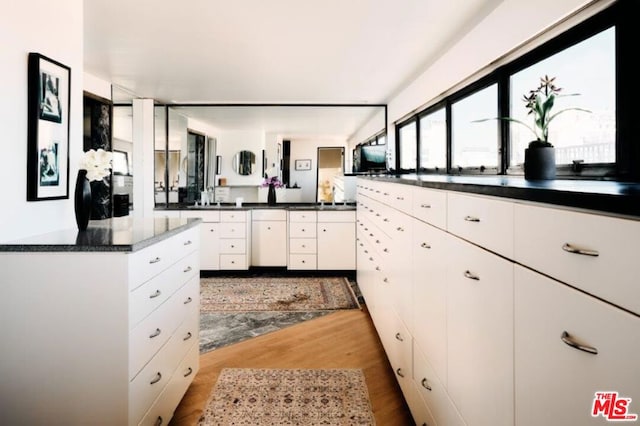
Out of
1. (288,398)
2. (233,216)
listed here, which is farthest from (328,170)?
(288,398)

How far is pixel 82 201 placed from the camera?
6.30ft

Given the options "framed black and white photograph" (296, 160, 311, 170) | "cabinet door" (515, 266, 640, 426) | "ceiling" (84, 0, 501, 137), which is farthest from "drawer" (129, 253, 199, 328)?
"framed black and white photograph" (296, 160, 311, 170)

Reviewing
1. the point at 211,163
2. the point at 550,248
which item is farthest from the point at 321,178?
the point at 550,248

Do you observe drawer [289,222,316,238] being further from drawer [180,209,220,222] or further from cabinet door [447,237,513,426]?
cabinet door [447,237,513,426]

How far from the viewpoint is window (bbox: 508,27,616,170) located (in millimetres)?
1824

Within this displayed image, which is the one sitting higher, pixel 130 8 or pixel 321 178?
pixel 130 8

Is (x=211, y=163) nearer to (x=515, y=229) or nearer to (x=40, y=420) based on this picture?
(x=40, y=420)

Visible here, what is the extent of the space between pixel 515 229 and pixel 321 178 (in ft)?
16.2

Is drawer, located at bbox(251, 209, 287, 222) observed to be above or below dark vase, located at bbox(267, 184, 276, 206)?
below

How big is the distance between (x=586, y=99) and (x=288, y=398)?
2.28m

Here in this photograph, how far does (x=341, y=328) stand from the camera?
3.34 meters

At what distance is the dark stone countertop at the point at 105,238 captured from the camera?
1.47 metres

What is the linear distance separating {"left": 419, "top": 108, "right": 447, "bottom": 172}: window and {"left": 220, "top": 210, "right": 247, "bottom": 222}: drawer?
2406mm

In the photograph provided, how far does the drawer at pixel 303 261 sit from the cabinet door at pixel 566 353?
433 cm
